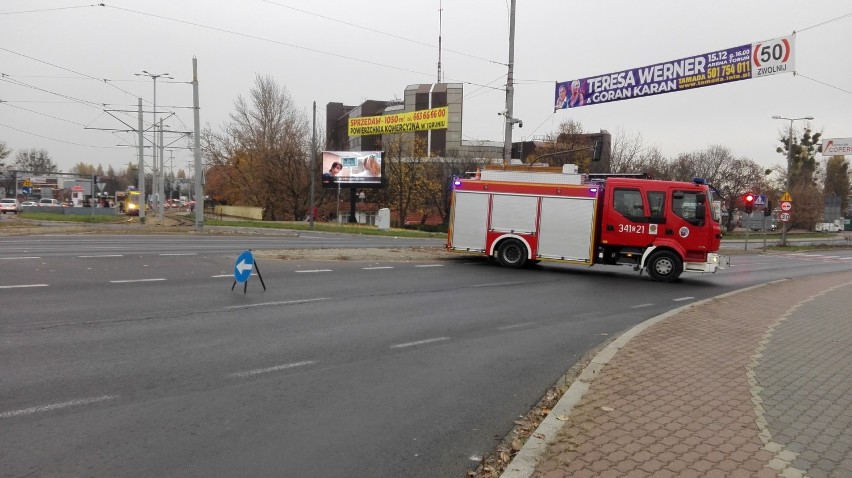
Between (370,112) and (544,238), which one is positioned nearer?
(544,238)

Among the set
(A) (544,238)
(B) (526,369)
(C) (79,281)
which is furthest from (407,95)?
(B) (526,369)

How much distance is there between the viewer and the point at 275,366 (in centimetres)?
650

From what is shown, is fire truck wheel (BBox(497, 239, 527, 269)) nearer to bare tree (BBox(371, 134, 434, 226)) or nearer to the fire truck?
the fire truck

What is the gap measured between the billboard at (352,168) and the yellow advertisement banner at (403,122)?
6.39ft

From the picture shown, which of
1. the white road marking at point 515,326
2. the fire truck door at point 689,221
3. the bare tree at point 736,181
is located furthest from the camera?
the bare tree at point 736,181

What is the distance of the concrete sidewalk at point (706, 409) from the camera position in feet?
12.8

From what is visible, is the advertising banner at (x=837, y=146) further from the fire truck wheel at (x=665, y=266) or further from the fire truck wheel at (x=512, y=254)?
the fire truck wheel at (x=512, y=254)

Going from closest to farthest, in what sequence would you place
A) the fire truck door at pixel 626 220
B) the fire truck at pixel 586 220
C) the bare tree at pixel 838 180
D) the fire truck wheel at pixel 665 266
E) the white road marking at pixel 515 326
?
the white road marking at pixel 515 326 < the fire truck at pixel 586 220 < the fire truck wheel at pixel 665 266 < the fire truck door at pixel 626 220 < the bare tree at pixel 838 180

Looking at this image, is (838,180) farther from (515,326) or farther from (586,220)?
(515,326)

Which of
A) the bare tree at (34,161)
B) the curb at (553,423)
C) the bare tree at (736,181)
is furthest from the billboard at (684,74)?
the bare tree at (34,161)

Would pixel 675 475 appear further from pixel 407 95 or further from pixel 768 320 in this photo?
pixel 407 95

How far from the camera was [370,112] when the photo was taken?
8400cm

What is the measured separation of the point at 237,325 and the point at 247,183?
181 feet

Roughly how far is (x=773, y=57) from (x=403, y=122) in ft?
105
